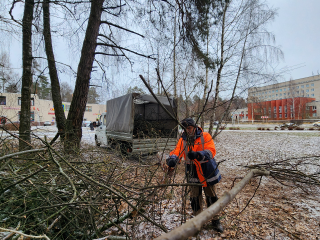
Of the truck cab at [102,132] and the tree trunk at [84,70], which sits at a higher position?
the tree trunk at [84,70]

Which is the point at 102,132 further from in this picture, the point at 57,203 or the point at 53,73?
the point at 57,203

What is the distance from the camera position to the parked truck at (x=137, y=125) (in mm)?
7480

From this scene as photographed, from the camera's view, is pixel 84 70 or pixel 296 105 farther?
pixel 296 105

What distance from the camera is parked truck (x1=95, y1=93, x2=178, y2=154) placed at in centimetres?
748

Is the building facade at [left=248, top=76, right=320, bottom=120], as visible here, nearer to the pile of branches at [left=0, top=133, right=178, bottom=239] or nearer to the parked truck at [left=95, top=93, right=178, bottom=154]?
the parked truck at [left=95, top=93, right=178, bottom=154]

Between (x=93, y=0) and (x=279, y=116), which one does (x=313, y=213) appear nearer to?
(x=93, y=0)

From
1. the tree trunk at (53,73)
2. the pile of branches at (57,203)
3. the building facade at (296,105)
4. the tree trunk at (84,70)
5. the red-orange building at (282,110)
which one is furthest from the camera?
the red-orange building at (282,110)

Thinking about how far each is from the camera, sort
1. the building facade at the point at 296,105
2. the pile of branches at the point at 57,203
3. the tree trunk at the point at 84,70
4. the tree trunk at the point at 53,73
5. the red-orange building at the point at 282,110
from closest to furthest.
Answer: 1. the pile of branches at the point at 57,203
2. the tree trunk at the point at 53,73
3. the tree trunk at the point at 84,70
4. the building facade at the point at 296,105
5. the red-orange building at the point at 282,110

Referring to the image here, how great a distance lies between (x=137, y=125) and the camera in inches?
341

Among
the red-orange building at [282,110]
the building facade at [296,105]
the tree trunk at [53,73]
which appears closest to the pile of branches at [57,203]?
the tree trunk at [53,73]

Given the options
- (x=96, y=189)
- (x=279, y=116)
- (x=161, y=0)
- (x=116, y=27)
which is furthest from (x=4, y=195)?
(x=279, y=116)

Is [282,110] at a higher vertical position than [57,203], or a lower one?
higher

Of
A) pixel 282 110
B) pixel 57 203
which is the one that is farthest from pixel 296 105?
pixel 57 203

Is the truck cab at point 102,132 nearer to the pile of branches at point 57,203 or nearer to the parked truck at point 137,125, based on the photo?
the parked truck at point 137,125
